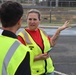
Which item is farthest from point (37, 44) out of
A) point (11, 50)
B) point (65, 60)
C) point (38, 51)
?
point (65, 60)

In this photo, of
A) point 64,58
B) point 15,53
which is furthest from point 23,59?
point 64,58

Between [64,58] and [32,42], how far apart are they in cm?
738

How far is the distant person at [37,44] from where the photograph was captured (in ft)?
13.8

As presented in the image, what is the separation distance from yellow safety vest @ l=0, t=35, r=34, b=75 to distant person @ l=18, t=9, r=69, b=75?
1.59 metres

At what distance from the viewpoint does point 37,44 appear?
4.23 metres

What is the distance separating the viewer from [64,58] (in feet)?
37.8

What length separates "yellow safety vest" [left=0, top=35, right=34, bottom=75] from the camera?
2.50 meters

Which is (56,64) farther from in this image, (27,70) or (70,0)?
(70,0)

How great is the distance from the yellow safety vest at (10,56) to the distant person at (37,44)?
5.23ft

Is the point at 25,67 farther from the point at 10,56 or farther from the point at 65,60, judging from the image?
the point at 65,60

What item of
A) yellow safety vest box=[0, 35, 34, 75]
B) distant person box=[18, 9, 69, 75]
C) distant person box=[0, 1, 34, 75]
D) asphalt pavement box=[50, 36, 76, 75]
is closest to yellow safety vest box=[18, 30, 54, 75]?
distant person box=[18, 9, 69, 75]

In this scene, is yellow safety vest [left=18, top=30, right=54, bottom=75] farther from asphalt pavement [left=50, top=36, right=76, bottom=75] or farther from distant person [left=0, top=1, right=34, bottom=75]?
asphalt pavement [left=50, top=36, right=76, bottom=75]

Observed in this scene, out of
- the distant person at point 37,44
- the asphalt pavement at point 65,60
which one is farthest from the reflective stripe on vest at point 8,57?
the asphalt pavement at point 65,60

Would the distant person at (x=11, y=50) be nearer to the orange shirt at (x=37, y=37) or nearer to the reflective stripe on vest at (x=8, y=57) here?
the reflective stripe on vest at (x=8, y=57)
